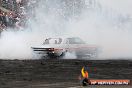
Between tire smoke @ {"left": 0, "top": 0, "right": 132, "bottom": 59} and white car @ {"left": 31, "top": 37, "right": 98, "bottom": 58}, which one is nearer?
white car @ {"left": 31, "top": 37, "right": 98, "bottom": 58}

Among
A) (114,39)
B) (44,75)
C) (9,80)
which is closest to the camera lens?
(9,80)

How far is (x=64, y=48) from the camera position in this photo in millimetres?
33812

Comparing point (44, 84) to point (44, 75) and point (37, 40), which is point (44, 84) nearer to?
point (44, 75)

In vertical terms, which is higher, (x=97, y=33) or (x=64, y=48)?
(x=64, y=48)

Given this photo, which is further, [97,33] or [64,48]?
[97,33]

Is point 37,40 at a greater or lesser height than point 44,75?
lesser

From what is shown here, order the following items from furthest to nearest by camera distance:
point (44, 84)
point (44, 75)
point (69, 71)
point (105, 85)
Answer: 1. point (69, 71)
2. point (44, 75)
3. point (44, 84)
4. point (105, 85)

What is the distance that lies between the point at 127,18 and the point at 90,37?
5.61 meters

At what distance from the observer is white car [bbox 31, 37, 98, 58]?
33.2 m

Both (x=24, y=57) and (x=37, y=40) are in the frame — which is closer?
(x=24, y=57)

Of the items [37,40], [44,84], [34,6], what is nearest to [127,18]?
[37,40]

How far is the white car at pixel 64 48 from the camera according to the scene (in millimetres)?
33250

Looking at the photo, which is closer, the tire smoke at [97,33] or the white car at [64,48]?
the white car at [64,48]

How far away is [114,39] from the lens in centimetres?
4166
